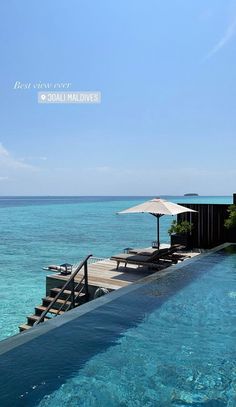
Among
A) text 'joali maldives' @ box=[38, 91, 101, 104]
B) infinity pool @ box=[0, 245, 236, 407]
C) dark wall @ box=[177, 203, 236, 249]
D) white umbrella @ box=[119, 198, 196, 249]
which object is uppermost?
text 'joali maldives' @ box=[38, 91, 101, 104]

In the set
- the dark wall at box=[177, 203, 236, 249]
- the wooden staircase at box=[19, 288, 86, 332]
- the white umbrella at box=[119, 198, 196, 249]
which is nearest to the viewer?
the wooden staircase at box=[19, 288, 86, 332]

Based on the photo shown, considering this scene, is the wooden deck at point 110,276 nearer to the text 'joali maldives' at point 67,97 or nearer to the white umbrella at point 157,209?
the white umbrella at point 157,209

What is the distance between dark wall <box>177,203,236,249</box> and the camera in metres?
11.4

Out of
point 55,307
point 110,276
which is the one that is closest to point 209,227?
point 110,276

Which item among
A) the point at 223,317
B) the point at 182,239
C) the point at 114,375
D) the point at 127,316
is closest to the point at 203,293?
the point at 223,317

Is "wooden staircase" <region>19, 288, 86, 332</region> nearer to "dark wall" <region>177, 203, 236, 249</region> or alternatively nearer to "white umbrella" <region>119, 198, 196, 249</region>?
"white umbrella" <region>119, 198, 196, 249</region>

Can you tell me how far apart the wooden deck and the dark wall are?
3.55 metres

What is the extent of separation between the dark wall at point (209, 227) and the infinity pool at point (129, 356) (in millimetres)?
5844

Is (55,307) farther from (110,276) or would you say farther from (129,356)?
(129,356)

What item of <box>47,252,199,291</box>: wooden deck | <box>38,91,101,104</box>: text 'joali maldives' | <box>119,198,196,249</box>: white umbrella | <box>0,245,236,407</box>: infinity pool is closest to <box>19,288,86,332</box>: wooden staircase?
A: <box>47,252,199,291</box>: wooden deck

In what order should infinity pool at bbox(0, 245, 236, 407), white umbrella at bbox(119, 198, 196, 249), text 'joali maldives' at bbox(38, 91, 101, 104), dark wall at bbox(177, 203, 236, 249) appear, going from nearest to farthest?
infinity pool at bbox(0, 245, 236, 407)
white umbrella at bbox(119, 198, 196, 249)
dark wall at bbox(177, 203, 236, 249)
text 'joali maldives' at bbox(38, 91, 101, 104)

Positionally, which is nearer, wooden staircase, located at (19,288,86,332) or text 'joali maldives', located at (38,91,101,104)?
wooden staircase, located at (19,288,86,332)

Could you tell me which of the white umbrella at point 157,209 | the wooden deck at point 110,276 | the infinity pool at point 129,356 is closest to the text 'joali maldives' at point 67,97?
the white umbrella at point 157,209

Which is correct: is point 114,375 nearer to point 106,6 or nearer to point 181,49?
point 106,6
